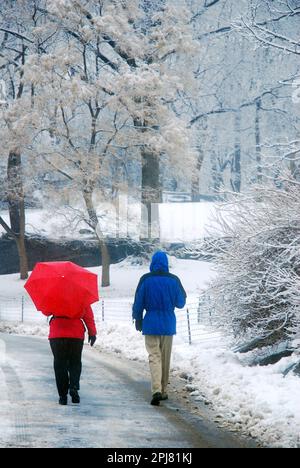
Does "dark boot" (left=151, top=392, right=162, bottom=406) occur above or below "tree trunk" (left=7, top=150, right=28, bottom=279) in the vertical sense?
below

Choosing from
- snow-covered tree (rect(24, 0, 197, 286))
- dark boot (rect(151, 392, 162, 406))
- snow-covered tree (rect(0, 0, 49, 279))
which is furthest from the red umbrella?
snow-covered tree (rect(0, 0, 49, 279))

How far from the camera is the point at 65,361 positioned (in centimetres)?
911

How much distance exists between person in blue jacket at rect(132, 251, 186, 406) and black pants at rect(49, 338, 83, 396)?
86 cm

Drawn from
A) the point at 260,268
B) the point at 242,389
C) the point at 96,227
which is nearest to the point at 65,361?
the point at 242,389

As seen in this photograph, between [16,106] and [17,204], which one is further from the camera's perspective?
[17,204]

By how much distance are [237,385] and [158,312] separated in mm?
1574

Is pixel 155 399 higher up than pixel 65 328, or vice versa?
pixel 65 328

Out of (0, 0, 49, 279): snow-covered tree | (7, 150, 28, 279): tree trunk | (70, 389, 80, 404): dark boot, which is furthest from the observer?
(7, 150, 28, 279): tree trunk

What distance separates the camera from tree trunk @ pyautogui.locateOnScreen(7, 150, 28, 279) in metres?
31.3

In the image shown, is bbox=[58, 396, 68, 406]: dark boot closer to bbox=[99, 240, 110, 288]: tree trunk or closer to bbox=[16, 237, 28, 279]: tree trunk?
bbox=[99, 240, 110, 288]: tree trunk

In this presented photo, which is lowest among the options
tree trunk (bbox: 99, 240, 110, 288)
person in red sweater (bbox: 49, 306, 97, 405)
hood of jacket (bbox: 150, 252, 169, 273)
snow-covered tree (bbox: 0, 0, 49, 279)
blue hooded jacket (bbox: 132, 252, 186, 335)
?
tree trunk (bbox: 99, 240, 110, 288)

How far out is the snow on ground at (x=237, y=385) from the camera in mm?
7871

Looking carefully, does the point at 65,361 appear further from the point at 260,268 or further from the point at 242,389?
the point at 260,268

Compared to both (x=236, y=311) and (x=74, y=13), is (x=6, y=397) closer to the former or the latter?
(x=236, y=311)
